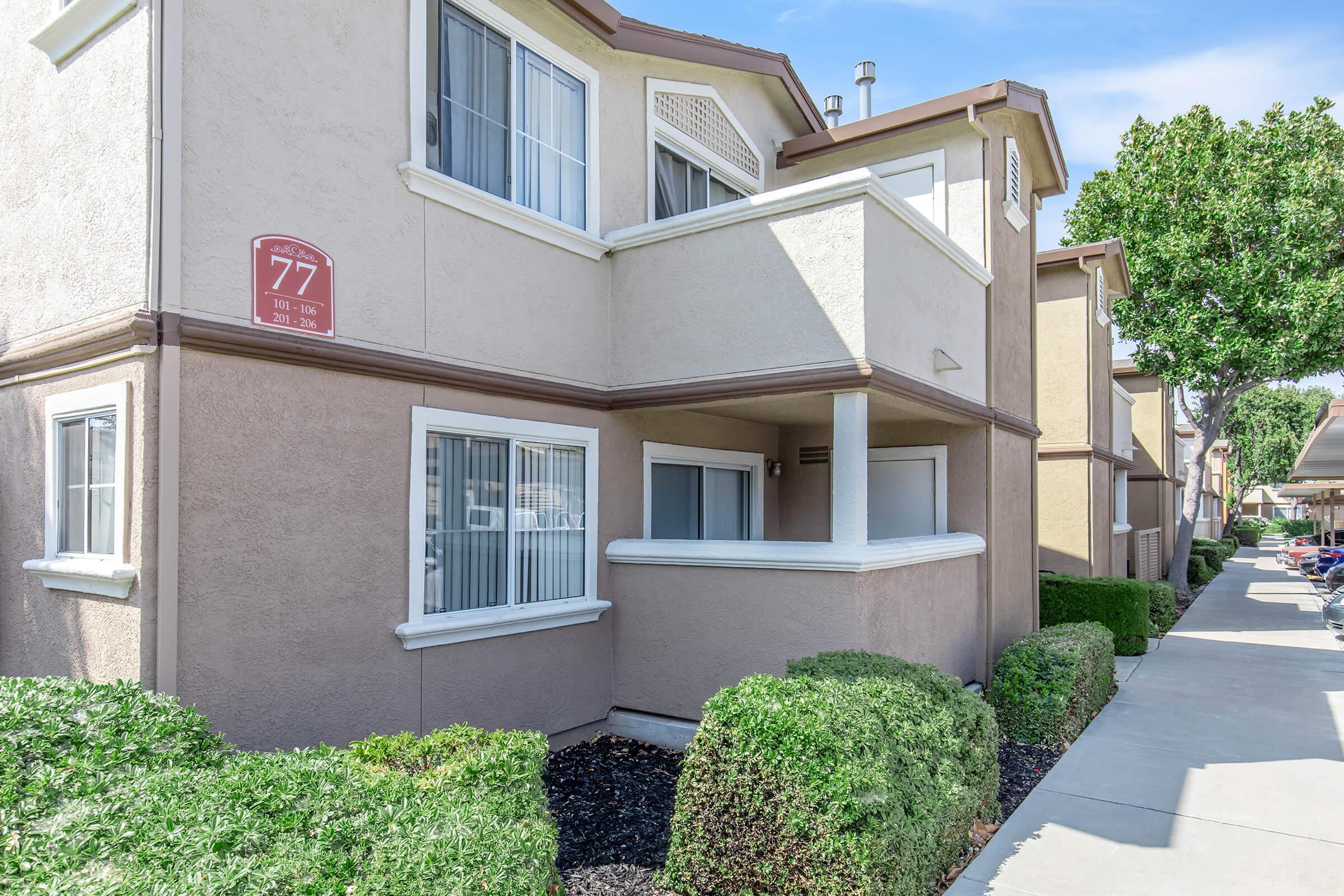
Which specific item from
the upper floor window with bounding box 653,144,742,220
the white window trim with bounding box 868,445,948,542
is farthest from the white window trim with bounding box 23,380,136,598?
the white window trim with bounding box 868,445,948,542

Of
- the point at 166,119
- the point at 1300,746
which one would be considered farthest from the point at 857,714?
the point at 1300,746

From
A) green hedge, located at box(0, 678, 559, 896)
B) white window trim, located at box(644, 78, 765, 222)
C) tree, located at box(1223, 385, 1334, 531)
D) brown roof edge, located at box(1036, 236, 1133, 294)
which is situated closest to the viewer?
green hedge, located at box(0, 678, 559, 896)

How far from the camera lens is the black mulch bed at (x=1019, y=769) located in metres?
6.40

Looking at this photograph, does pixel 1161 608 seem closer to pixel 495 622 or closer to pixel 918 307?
pixel 918 307

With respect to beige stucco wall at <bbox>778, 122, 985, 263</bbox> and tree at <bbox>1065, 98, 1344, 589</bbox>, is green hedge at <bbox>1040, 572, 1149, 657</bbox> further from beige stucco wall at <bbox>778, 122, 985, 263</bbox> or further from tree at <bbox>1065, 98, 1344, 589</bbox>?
tree at <bbox>1065, 98, 1344, 589</bbox>

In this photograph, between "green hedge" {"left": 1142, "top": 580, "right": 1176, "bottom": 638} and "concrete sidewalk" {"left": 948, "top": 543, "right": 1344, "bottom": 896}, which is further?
"green hedge" {"left": 1142, "top": 580, "right": 1176, "bottom": 638}

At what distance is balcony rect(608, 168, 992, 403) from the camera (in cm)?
669

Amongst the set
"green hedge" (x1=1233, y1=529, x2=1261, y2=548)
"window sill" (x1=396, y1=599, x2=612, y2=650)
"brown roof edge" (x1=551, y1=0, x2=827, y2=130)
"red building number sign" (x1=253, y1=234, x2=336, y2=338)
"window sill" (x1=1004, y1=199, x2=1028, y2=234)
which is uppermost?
"brown roof edge" (x1=551, y1=0, x2=827, y2=130)

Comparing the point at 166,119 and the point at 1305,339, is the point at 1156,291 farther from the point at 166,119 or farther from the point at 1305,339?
the point at 166,119

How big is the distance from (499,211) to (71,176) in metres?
2.87

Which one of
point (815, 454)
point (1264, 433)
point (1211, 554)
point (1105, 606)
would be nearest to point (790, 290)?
point (815, 454)

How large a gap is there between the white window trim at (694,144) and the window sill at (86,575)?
5770 millimetres

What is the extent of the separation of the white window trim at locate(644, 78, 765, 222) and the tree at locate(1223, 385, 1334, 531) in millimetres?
45247

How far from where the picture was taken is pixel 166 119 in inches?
191
